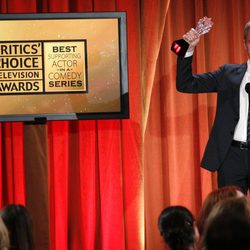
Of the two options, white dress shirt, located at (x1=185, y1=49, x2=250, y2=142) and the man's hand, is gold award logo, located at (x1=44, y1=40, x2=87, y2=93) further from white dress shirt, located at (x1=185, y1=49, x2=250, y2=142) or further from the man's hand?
white dress shirt, located at (x1=185, y1=49, x2=250, y2=142)

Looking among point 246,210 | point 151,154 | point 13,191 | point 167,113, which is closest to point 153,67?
point 167,113

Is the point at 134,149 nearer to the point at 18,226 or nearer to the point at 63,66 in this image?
the point at 63,66

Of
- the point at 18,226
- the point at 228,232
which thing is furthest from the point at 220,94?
the point at 228,232

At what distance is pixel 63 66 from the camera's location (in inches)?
139

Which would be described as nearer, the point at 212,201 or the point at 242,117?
the point at 212,201

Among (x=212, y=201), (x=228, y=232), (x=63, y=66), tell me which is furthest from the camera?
(x=63, y=66)

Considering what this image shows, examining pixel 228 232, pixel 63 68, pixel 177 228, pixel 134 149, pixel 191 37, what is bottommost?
pixel 177 228

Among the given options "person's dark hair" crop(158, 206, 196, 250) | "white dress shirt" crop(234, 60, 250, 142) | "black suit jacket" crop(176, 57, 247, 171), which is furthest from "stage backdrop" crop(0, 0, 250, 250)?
"person's dark hair" crop(158, 206, 196, 250)

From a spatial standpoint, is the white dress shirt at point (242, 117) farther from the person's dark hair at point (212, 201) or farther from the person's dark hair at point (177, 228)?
the person's dark hair at point (177, 228)

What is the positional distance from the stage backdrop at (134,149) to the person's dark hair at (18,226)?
72.2 inches

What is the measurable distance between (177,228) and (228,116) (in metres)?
1.30

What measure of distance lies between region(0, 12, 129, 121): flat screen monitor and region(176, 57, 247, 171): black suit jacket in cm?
36

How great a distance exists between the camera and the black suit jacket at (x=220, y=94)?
3438 mm

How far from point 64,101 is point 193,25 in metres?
1.46
